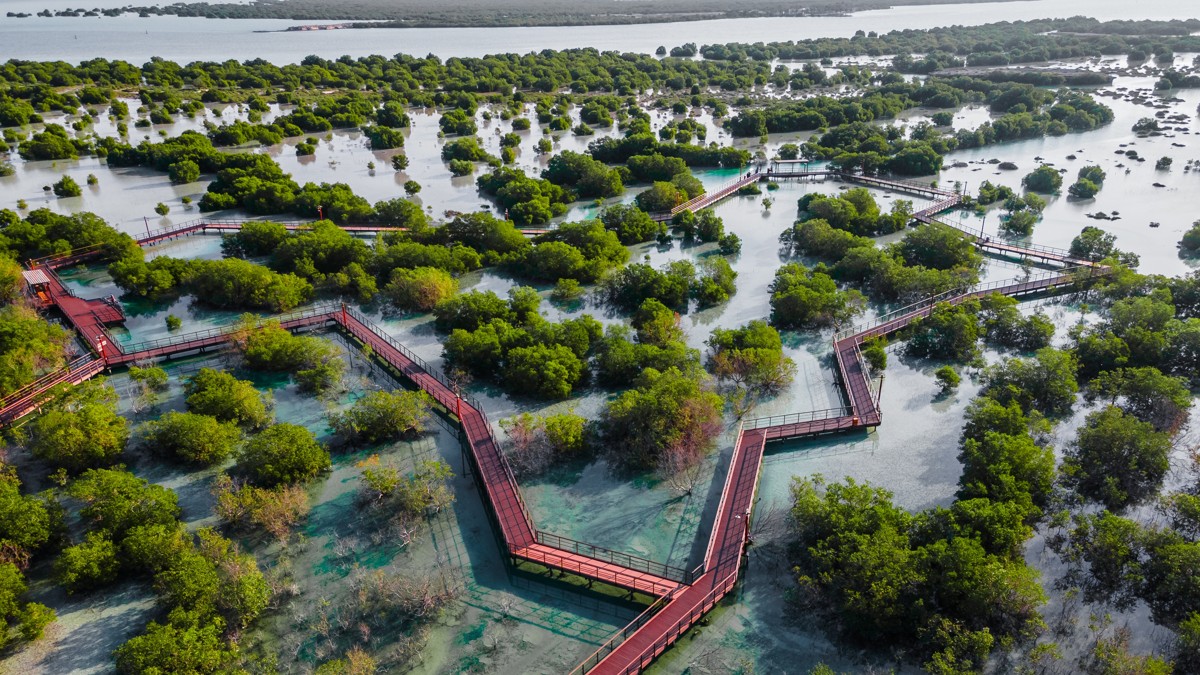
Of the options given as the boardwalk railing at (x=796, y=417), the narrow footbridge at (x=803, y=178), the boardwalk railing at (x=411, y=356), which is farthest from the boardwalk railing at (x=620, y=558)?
the narrow footbridge at (x=803, y=178)

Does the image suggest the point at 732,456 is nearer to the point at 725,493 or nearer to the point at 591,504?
the point at 725,493

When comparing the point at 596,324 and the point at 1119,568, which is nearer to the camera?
the point at 1119,568

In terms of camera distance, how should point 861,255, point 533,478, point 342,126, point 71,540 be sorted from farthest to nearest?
point 342,126, point 861,255, point 533,478, point 71,540

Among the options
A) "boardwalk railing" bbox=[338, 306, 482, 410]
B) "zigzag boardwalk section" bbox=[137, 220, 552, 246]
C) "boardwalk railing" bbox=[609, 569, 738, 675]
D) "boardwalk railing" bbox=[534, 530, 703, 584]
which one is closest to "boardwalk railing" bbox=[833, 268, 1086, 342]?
"boardwalk railing" bbox=[534, 530, 703, 584]

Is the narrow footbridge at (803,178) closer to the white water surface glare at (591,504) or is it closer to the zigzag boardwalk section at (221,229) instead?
the white water surface glare at (591,504)

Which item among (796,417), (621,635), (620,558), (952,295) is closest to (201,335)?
(620,558)

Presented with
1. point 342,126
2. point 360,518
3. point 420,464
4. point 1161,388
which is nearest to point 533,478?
point 420,464

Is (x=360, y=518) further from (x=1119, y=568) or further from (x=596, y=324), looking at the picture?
(x=1119, y=568)
